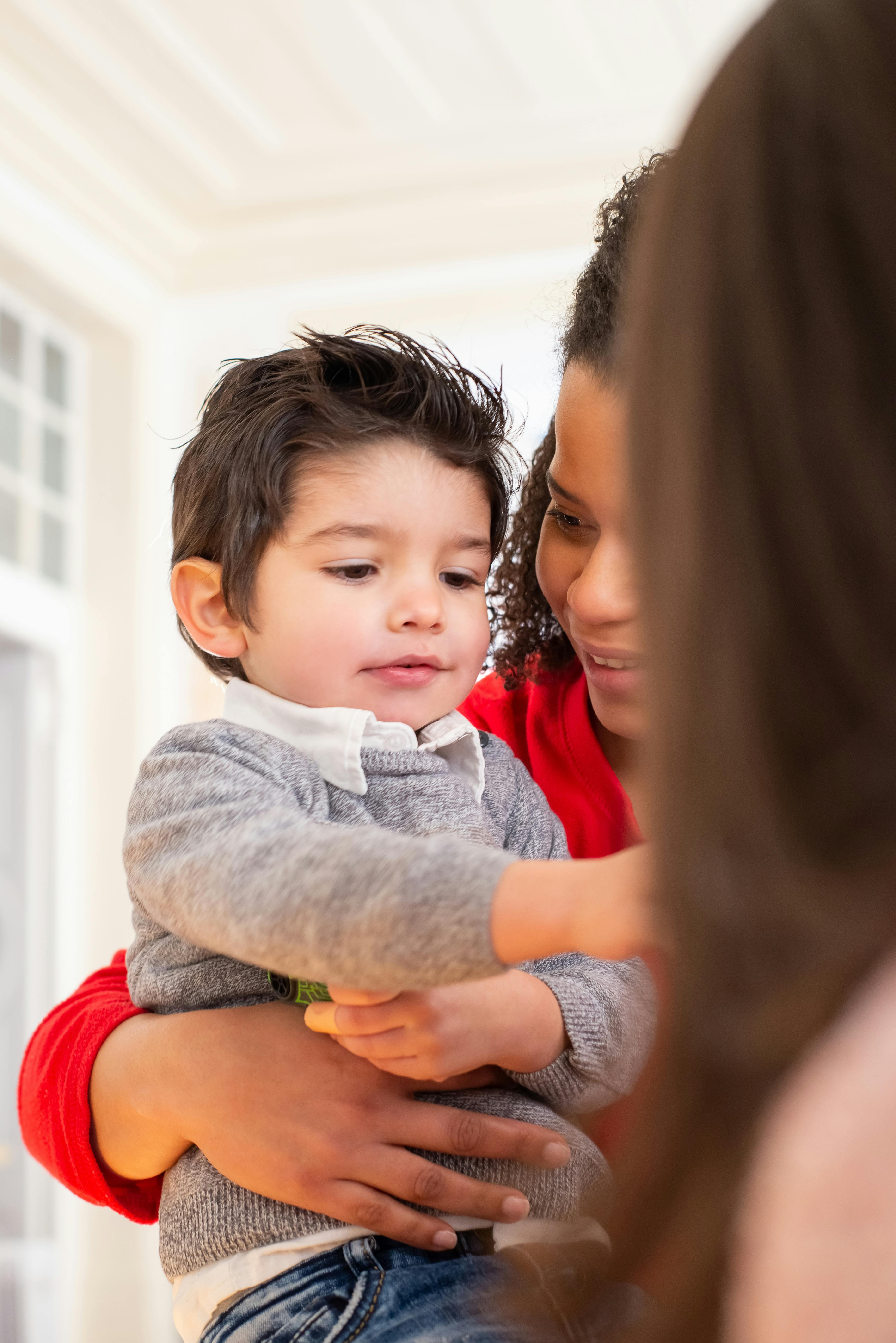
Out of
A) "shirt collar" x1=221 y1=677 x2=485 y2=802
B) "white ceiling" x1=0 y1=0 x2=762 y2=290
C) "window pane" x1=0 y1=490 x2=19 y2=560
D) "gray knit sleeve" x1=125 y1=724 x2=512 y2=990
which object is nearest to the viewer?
"gray knit sleeve" x1=125 y1=724 x2=512 y2=990

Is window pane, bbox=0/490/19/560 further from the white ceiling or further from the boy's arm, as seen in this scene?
the boy's arm

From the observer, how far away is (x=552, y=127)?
3.42 m

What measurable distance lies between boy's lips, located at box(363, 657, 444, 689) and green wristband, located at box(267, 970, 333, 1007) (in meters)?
0.27

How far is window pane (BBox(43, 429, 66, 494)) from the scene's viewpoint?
3.78 meters

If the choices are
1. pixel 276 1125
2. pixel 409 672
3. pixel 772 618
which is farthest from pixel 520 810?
pixel 772 618

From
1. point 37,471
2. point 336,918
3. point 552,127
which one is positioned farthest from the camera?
point 37,471

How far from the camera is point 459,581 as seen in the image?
4.04 ft

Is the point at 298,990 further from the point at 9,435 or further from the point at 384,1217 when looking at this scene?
the point at 9,435

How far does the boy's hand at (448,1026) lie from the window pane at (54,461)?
3128 millimetres

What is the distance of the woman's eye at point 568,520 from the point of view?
130 centimetres

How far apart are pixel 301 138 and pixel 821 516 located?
132 inches

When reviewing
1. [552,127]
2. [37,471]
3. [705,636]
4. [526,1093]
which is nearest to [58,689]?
[37,471]

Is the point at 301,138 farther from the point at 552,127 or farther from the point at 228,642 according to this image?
the point at 228,642

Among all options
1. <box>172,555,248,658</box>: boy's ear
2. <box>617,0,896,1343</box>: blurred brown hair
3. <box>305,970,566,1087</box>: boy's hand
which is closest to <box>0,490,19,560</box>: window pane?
<box>172,555,248,658</box>: boy's ear
